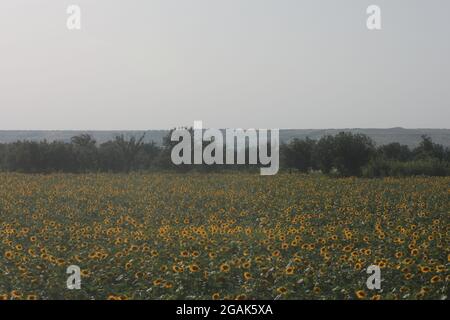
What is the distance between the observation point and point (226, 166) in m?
37.3

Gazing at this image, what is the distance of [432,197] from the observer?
54.6 feet

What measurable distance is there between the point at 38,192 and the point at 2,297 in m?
12.5

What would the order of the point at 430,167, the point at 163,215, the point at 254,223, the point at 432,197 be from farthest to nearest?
1. the point at 430,167
2. the point at 432,197
3. the point at 163,215
4. the point at 254,223

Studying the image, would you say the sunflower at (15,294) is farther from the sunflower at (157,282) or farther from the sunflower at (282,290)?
the sunflower at (282,290)

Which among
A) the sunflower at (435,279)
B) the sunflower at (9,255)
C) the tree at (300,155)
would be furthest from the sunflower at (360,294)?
the tree at (300,155)

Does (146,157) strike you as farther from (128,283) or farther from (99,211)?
A: (128,283)

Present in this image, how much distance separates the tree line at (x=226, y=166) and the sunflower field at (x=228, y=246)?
12.9 meters

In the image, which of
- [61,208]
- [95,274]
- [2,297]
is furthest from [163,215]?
[2,297]

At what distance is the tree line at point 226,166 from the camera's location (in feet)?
98.7

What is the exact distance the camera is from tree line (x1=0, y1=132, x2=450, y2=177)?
98.7 ft

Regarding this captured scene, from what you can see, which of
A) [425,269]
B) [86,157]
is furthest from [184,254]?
[86,157]

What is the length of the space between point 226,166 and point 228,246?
2802 centimetres

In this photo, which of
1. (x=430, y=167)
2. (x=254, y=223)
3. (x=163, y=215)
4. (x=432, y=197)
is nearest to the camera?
(x=254, y=223)

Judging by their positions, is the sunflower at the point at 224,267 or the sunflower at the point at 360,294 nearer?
the sunflower at the point at 360,294
